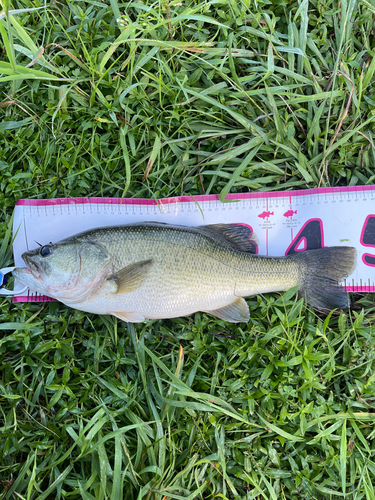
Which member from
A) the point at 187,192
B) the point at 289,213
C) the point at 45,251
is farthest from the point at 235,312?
the point at 45,251

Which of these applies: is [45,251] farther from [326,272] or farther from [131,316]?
[326,272]

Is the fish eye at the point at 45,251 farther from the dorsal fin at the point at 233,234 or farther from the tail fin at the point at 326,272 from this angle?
the tail fin at the point at 326,272

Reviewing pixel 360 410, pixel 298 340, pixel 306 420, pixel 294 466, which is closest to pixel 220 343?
pixel 298 340

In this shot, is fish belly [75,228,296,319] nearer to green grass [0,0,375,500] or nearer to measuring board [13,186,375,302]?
green grass [0,0,375,500]

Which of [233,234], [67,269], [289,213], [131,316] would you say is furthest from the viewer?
[289,213]

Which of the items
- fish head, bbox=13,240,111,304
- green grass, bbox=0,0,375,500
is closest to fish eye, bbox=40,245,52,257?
fish head, bbox=13,240,111,304

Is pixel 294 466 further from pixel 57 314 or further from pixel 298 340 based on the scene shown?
pixel 57 314
